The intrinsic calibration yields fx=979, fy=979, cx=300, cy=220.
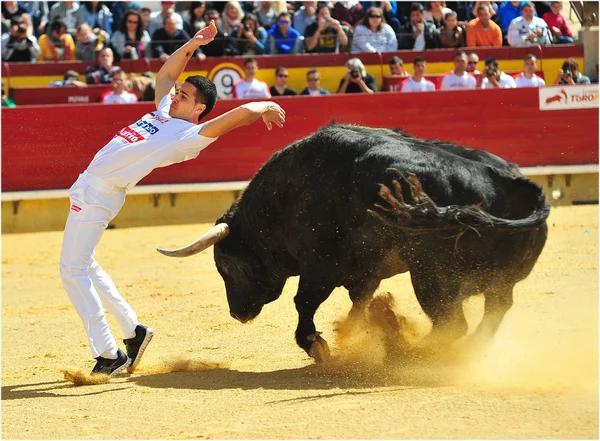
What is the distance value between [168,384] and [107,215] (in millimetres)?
873

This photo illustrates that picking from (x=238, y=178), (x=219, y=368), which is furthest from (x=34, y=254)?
(x=219, y=368)

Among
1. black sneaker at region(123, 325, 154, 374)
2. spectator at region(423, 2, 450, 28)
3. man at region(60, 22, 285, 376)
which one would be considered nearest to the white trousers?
man at region(60, 22, 285, 376)

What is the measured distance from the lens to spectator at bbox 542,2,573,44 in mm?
12148

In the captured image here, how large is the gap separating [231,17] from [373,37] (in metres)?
1.70

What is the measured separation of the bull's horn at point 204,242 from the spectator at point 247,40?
6463 mm

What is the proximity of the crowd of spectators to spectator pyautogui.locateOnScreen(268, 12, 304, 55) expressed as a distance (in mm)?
12

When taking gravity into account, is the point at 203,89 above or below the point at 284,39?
above

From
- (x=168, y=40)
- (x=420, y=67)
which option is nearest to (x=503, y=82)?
(x=420, y=67)

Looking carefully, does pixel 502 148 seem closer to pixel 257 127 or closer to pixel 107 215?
pixel 257 127

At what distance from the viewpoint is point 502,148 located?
36.9ft

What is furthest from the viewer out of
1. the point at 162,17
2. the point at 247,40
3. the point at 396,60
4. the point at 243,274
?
the point at 162,17

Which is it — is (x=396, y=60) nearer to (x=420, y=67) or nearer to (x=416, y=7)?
(x=420, y=67)

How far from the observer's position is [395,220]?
429 cm

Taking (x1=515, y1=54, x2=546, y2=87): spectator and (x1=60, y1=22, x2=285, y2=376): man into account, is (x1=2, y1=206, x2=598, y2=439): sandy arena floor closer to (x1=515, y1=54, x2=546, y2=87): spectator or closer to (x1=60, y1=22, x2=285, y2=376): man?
(x1=60, y1=22, x2=285, y2=376): man
